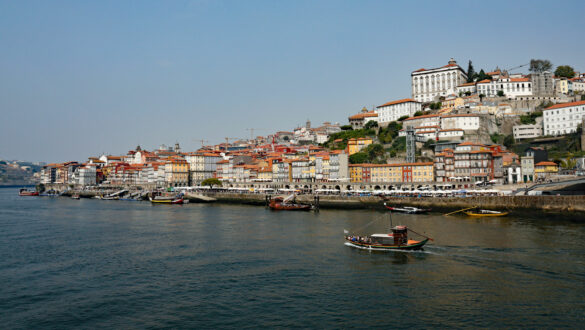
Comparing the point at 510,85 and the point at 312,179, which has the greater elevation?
the point at 510,85

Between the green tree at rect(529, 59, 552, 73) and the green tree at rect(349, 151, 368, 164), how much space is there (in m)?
56.2

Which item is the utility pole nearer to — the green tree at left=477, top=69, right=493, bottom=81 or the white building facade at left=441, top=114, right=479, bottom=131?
the white building facade at left=441, top=114, right=479, bottom=131

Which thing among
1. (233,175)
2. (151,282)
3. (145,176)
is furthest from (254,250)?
(145,176)

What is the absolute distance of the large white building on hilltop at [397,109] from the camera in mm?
97812

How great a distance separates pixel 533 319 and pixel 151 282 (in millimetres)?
16659

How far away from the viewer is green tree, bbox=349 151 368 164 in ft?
270

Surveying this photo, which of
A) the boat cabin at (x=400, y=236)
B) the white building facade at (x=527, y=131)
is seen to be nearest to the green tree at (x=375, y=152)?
the white building facade at (x=527, y=131)

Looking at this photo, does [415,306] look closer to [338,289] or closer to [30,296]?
[338,289]

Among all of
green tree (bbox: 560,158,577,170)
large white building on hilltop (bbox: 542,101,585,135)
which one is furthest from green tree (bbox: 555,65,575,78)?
green tree (bbox: 560,158,577,170)

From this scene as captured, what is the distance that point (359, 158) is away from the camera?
272 ft

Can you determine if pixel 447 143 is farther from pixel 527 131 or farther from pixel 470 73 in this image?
pixel 470 73

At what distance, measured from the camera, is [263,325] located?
1546 cm

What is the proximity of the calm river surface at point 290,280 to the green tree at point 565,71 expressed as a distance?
274ft

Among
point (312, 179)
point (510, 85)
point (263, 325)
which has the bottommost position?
point (263, 325)
